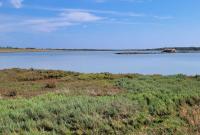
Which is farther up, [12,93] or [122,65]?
[12,93]

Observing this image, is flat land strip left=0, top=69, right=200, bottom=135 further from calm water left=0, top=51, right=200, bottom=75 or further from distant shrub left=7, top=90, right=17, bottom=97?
calm water left=0, top=51, right=200, bottom=75

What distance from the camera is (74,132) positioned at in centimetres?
1133

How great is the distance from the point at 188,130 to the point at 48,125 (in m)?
4.00

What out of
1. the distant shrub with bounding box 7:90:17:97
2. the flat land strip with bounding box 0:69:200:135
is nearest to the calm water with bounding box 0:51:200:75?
the distant shrub with bounding box 7:90:17:97

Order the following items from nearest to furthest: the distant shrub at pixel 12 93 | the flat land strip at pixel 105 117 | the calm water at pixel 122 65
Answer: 1. the flat land strip at pixel 105 117
2. the distant shrub at pixel 12 93
3. the calm water at pixel 122 65

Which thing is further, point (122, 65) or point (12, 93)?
point (122, 65)

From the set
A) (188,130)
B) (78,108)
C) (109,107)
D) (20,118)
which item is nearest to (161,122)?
(188,130)

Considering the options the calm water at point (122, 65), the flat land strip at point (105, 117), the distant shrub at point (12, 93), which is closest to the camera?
the flat land strip at point (105, 117)

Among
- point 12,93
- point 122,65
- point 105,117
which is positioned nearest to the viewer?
point 105,117

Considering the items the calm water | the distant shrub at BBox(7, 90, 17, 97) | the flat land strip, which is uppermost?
the flat land strip

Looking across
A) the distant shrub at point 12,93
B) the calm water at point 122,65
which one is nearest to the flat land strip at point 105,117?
the distant shrub at point 12,93

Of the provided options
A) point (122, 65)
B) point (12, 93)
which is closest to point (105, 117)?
point (12, 93)

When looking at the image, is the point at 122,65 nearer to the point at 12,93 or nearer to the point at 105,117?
the point at 12,93

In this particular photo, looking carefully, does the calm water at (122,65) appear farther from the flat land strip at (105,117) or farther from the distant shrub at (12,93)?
the flat land strip at (105,117)
